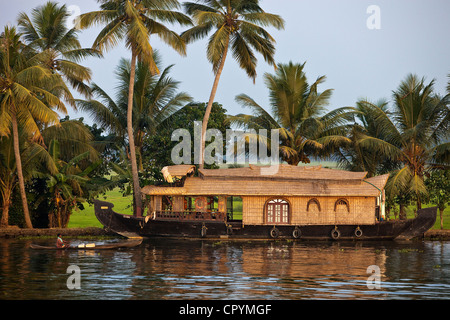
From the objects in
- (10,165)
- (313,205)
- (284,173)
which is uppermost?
(10,165)

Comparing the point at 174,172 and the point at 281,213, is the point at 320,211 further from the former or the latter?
the point at 174,172

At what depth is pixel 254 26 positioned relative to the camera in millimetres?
26875

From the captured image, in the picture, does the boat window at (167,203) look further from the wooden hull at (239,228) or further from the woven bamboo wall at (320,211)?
the woven bamboo wall at (320,211)

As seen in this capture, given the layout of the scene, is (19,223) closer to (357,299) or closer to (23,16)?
(23,16)

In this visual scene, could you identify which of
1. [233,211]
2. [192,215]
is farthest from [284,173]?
[233,211]

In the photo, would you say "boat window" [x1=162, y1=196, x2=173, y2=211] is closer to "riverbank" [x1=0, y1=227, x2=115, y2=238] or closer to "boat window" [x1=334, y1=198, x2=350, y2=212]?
"riverbank" [x1=0, y1=227, x2=115, y2=238]

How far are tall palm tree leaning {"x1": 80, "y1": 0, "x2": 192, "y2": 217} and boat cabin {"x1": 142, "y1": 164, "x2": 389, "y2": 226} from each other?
2.25 metres

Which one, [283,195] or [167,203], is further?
[167,203]

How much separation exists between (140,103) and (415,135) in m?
13.5

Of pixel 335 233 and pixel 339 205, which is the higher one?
pixel 339 205

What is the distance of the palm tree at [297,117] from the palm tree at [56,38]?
771 centimetres

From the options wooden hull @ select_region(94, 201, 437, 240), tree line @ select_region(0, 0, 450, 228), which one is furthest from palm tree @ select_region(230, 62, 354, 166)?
wooden hull @ select_region(94, 201, 437, 240)

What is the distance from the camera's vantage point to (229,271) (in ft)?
52.3
